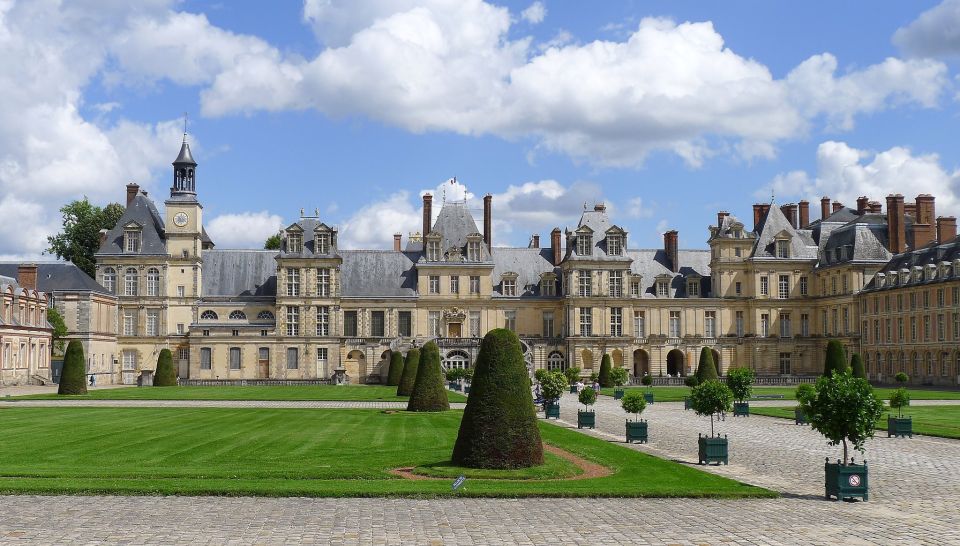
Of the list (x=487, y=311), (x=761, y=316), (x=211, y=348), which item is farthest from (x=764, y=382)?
(x=211, y=348)

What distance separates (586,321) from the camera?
242ft

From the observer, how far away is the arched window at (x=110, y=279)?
72.2 m

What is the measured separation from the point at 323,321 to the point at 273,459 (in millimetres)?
51603

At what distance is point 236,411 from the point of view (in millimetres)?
36312

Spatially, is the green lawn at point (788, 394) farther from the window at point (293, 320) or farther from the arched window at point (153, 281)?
the arched window at point (153, 281)

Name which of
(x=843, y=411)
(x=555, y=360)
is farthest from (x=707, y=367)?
(x=843, y=411)

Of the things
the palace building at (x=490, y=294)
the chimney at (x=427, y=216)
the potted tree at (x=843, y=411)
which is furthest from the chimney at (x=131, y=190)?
the potted tree at (x=843, y=411)

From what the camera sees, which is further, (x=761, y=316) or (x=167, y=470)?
(x=761, y=316)

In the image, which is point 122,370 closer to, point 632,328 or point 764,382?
point 632,328

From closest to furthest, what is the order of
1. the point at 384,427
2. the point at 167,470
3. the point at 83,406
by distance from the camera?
1. the point at 167,470
2. the point at 384,427
3. the point at 83,406

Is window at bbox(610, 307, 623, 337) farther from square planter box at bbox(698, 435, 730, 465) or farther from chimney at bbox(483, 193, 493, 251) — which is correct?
square planter box at bbox(698, 435, 730, 465)

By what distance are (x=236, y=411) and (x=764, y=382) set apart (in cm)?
4129

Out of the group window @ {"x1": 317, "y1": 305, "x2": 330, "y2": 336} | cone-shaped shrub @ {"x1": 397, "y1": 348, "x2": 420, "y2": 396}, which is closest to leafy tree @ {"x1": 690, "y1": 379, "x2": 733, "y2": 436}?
cone-shaped shrub @ {"x1": 397, "y1": 348, "x2": 420, "y2": 396}

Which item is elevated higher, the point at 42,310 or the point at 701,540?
the point at 42,310
